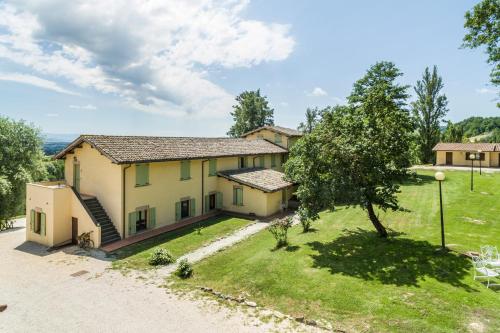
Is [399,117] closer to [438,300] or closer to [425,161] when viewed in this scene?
[438,300]

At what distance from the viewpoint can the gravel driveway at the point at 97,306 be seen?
974cm

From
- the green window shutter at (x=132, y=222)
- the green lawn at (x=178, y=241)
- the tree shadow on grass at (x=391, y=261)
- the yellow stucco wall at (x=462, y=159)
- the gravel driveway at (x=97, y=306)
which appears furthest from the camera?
the yellow stucco wall at (x=462, y=159)

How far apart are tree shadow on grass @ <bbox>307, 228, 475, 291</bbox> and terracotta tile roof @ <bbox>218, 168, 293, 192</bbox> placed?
356 inches

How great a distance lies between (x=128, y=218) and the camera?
62.6 ft

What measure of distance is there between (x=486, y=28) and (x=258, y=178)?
60.3ft

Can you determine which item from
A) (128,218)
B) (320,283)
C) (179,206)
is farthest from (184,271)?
(179,206)

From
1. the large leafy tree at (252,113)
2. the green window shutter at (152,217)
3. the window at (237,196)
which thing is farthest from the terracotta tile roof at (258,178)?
the large leafy tree at (252,113)

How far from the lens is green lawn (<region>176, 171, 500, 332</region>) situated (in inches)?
361

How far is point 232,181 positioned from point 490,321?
19.9 metres

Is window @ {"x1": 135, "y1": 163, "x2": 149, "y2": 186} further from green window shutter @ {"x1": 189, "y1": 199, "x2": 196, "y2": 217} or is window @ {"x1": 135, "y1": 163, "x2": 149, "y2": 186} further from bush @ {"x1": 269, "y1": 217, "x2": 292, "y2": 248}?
bush @ {"x1": 269, "y1": 217, "x2": 292, "y2": 248}

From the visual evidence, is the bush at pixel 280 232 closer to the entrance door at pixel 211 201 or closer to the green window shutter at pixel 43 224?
the entrance door at pixel 211 201

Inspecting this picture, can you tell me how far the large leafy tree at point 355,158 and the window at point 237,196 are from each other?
10.3 meters

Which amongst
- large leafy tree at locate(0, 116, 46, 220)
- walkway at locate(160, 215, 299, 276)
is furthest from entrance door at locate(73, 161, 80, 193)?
large leafy tree at locate(0, 116, 46, 220)

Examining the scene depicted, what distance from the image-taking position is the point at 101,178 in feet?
64.3
